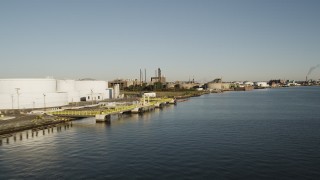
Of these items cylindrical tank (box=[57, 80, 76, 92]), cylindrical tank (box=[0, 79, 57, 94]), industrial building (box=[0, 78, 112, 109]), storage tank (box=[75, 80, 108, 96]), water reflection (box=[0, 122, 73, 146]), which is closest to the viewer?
water reflection (box=[0, 122, 73, 146])

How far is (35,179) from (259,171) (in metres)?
27.1

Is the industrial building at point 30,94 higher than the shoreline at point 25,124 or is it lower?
higher

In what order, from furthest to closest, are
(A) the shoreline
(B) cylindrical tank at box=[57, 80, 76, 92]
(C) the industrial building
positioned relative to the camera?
(B) cylindrical tank at box=[57, 80, 76, 92]
(C) the industrial building
(A) the shoreline

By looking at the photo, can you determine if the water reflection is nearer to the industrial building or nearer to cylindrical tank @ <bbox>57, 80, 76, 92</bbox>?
the industrial building

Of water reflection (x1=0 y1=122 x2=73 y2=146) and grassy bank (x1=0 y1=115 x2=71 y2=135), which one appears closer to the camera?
water reflection (x1=0 y1=122 x2=73 y2=146)

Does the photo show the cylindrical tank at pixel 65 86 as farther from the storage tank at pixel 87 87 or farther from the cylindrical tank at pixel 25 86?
the cylindrical tank at pixel 25 86

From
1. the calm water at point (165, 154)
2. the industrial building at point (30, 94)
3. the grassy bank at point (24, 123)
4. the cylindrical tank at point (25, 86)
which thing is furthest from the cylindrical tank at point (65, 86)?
the calm water at point (165, 154)

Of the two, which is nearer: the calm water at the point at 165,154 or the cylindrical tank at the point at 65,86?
the calm water at the point at 165,154

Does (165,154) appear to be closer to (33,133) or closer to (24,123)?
(33,133)

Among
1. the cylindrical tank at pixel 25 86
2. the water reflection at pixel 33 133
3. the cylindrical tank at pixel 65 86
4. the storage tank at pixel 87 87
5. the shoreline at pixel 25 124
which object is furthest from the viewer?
the storage tank at pixel 87 87

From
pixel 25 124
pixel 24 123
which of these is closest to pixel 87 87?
pixel 24 123

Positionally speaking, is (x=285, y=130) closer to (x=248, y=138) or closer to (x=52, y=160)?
(x=248, y=138)

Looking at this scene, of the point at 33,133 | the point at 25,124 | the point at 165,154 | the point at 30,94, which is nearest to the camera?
the point at 165,154

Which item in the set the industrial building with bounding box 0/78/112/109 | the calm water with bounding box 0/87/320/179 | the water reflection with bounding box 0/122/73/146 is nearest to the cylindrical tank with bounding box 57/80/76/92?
the industrial building with bounding box 0/78/112/109
